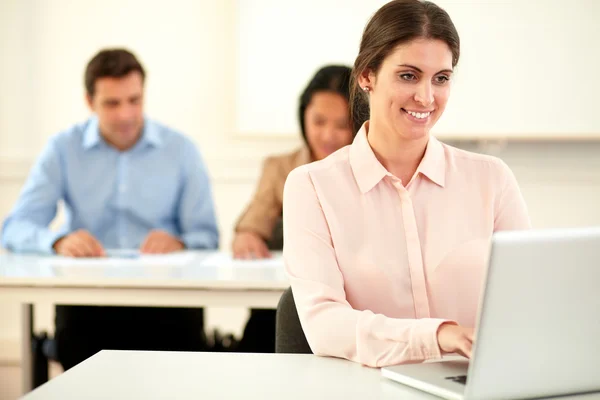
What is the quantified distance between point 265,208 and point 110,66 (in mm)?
778

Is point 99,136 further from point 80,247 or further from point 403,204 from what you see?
point 403,204

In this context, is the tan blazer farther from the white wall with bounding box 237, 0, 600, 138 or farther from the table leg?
the white wall with bounding box 237, 0, 600, 138

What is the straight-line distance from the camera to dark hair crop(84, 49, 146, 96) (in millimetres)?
2973

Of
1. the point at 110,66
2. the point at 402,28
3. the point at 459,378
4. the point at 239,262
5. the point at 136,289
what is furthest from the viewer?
the point at 110,66

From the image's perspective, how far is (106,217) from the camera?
314 cm

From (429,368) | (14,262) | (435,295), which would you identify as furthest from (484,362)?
(14,262)

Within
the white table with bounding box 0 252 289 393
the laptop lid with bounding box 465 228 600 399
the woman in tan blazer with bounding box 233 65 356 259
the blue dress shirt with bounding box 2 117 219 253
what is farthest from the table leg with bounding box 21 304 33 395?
the laptop lid with bounding box 465 228 600 399

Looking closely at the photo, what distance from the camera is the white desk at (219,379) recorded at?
3.60 ft

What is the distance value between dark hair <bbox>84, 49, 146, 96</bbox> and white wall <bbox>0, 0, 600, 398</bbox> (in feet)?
3.11

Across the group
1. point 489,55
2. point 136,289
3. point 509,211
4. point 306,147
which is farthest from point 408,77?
point 489,55

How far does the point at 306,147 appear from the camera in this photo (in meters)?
2.82

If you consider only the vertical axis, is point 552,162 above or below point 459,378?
above

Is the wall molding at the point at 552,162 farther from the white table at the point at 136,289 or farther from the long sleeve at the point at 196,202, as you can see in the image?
the white table at the point at 136,289

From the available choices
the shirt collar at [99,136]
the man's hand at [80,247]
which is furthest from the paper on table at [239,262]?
the shirt collar at [99,136]
